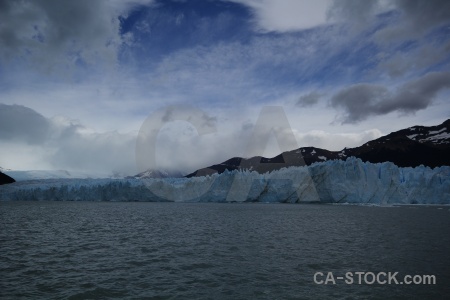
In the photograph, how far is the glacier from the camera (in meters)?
59.7

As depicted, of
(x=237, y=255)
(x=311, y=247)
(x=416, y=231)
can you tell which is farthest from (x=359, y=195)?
(x=237, y=255)

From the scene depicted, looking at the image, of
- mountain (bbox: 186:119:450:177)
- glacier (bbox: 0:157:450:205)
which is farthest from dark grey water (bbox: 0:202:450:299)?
mountain (bbox: 186:119:450:177)

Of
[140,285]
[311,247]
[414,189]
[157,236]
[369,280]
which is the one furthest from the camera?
[414,189]

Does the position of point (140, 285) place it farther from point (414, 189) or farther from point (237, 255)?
point (414, 189)

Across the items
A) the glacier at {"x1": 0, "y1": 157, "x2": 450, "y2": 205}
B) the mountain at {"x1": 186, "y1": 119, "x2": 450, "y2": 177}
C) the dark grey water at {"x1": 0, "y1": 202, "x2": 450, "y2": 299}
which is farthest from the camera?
the mountain at {"x1": 186, "y1": 119, "x2": 450, "y2": 177}

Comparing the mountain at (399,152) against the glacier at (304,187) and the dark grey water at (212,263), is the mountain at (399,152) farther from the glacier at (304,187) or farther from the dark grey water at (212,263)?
the dark grey water at (212,263)

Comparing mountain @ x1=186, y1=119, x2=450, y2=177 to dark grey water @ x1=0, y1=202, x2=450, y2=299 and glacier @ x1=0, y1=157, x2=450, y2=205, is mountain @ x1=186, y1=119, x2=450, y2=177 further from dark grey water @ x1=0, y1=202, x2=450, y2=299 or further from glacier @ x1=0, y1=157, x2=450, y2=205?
dark grey water @ x1=0, y1=202, x2=450, y2=299

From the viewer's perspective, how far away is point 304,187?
67.2 metres

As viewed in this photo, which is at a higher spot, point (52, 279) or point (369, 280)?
point (52, 279)

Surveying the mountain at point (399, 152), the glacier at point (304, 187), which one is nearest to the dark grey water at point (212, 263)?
the glacier at point (304, 187)

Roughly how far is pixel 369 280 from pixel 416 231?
16.3 meters

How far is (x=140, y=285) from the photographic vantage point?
11.2 m

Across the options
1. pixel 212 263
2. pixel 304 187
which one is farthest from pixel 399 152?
pixel 212 263

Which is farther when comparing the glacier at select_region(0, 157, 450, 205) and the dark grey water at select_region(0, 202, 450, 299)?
the glacier at select_region(0, 157, 450, 205)
